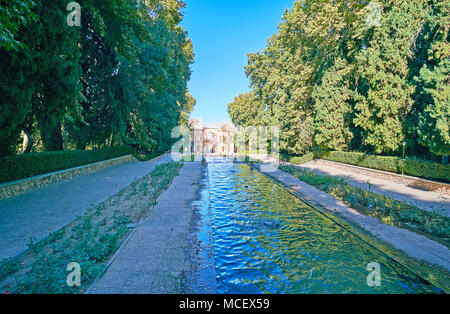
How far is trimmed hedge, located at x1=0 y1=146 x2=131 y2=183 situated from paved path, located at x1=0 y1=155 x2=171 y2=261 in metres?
0.92

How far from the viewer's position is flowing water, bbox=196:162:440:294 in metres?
3.83

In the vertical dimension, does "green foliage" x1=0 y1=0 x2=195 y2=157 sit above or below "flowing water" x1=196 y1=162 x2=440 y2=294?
above

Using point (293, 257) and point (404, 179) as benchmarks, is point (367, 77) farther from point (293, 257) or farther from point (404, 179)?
point (293, 257)

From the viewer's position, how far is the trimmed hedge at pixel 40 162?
9047 millimetres

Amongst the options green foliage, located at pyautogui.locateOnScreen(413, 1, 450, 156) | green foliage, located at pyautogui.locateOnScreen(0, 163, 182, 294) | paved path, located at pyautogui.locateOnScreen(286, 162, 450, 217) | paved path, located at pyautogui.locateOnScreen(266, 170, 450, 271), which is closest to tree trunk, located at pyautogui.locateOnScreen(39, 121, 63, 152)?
green foliage, located at pyautogui.locateOnScreen(0, 163, 182, 294)

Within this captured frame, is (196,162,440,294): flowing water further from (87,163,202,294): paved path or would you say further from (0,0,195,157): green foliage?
(0,0,195,157): green foliage

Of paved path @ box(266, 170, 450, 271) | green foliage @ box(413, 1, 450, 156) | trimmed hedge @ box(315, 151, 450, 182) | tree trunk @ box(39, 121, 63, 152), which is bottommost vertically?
paved path @ box(266, 170, 450, 271)

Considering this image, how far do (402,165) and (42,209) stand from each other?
16300 millimetres

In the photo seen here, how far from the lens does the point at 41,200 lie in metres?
8.24

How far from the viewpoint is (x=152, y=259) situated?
13.2 ft

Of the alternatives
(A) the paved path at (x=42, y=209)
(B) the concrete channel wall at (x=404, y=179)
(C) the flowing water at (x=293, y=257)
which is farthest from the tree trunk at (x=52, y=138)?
(B) the concrete channel wall at (x=404, y=179)

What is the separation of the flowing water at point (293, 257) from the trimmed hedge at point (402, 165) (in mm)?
7440
